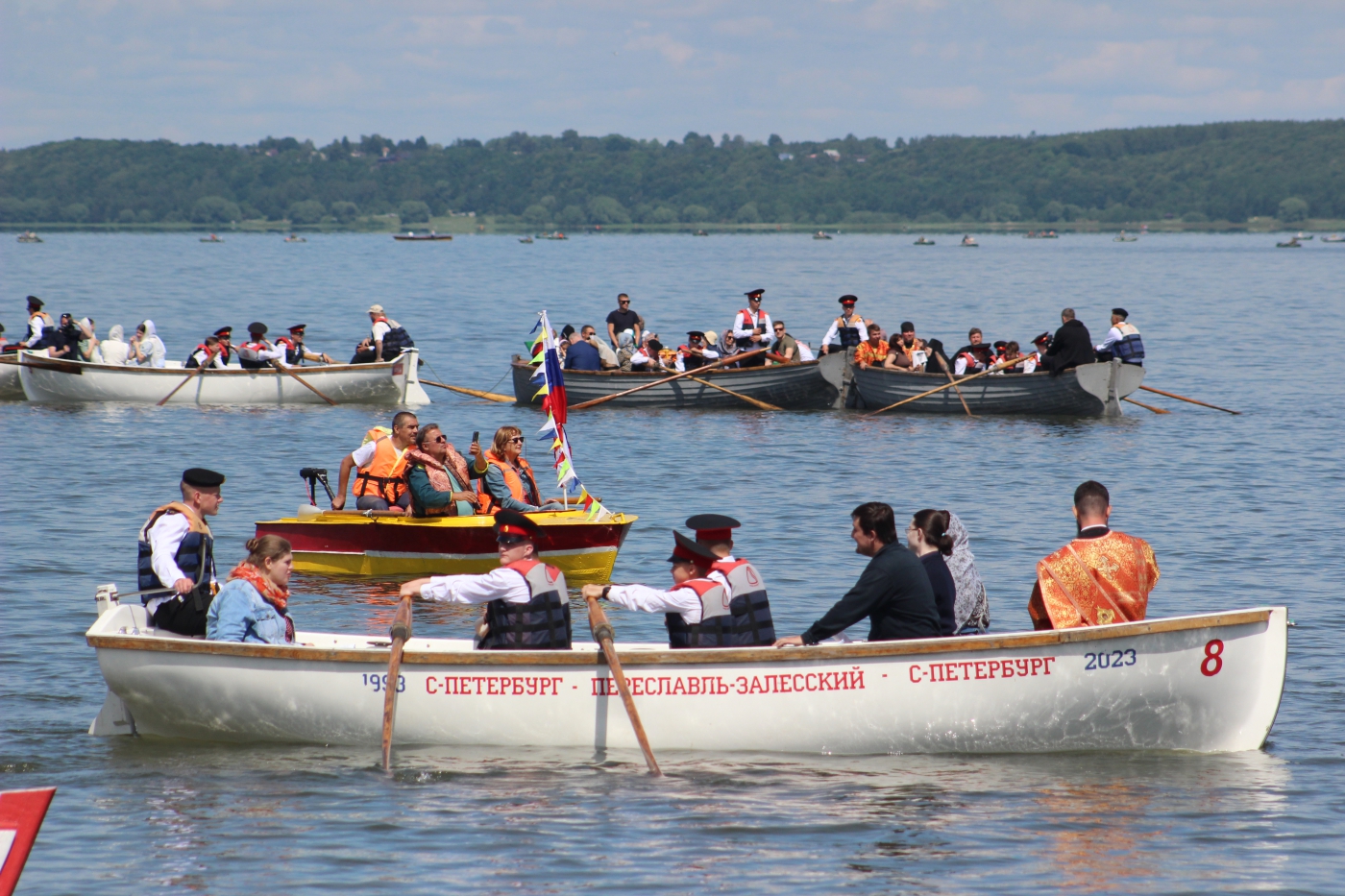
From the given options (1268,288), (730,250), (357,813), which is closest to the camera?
(357,813)

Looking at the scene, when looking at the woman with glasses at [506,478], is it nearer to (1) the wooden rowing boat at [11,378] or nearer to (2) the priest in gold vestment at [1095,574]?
(2) the priest in gold vestment at [1095,574]

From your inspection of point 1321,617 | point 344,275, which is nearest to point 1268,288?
point 344,275

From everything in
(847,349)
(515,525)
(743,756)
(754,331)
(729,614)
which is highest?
(754,331)

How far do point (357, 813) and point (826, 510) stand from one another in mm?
12183

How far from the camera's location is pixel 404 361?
1216 inches

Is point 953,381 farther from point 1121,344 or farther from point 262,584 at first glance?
point 262,584

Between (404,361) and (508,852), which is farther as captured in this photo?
(404,361)

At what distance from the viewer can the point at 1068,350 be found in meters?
28.9

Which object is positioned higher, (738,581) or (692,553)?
(692,553)

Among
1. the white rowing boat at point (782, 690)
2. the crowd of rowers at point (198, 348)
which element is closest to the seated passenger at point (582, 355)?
the crowd of rowers at point (198, 348)

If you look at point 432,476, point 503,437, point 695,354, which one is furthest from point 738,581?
point 695,354

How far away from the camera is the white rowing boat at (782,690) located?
9789 mm

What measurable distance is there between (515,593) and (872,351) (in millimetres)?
21137

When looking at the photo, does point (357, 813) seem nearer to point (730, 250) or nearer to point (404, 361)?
point (404, 361)
